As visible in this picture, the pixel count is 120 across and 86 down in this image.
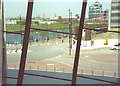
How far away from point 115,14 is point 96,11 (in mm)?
446

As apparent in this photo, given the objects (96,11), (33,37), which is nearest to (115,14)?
(96,11)

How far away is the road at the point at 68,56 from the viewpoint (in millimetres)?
5911

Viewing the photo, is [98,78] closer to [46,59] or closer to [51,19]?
[46,59]

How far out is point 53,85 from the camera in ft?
20.0


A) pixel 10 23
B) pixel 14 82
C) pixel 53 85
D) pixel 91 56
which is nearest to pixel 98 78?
pixel 91 56

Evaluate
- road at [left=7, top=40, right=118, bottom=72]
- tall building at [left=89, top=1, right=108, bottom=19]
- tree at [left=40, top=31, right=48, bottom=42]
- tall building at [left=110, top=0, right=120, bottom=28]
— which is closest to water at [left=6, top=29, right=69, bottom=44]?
tree at [left=40, top=31, right=48, bottom=42]

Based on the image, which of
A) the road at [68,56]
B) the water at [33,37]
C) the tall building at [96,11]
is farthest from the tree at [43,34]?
the tall building at [96,11]

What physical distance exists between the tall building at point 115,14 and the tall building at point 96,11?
16 cm

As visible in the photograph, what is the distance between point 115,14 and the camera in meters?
5.71

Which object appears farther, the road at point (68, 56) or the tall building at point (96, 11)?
the road at point (68, 56)

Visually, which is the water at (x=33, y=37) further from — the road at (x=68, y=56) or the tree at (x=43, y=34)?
the road at (x=68, y=56)

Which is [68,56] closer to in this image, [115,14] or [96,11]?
[96,11]

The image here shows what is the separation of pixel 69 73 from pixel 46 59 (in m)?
0.68

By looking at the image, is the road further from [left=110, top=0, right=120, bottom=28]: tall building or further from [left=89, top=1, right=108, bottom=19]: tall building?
[left=89, top=1, right=108, bottom=19]: tall building
